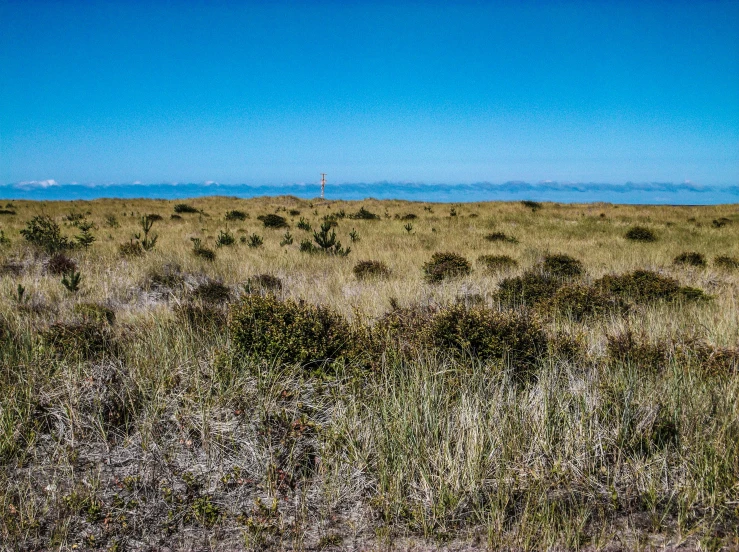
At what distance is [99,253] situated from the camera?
11.9 metres

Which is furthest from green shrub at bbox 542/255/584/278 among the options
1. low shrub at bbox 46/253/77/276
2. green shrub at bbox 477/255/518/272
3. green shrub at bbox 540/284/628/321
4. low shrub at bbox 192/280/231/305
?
low shrub at bbox 46/253/77/276

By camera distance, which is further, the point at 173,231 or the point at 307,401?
the point at 173,231

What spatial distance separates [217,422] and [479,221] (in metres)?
21.2

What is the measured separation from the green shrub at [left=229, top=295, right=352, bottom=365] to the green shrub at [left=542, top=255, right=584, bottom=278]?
6.44 meters

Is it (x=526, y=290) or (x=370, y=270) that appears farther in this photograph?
(x=370, y=270)

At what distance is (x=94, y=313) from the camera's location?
6254 mm

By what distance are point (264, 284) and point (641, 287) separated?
6523 mm

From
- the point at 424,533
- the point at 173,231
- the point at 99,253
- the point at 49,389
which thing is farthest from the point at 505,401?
the point at 173,231

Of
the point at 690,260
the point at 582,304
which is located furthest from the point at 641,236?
the point at 582,304

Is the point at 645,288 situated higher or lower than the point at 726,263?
lower

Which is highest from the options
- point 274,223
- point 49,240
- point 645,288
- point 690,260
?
point 274,223

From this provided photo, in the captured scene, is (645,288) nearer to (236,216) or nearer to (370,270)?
(370,270)

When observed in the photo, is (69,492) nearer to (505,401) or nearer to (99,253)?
(505,401)

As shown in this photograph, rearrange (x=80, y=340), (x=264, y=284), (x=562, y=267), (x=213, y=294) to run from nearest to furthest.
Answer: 1. (x=80, y=340)
2. (x=213, y=294)
3. (x=264, y=284)
4. (x=562, y=267)
